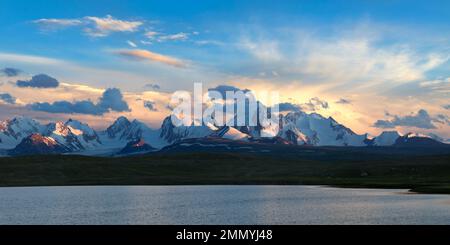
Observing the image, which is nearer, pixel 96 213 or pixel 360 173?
pixel 96 213

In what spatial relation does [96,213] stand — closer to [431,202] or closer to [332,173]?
[431,202]

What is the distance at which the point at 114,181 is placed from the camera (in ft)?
631

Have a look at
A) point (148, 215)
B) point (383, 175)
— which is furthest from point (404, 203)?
point (383, 175)

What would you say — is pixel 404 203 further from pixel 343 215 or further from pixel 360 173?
pixel 360 173

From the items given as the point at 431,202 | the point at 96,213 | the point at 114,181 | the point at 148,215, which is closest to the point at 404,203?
the point at 431,202

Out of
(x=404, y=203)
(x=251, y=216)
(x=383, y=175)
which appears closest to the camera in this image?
(x=251, y=216)

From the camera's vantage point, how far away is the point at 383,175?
613 ft

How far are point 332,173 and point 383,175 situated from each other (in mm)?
18377

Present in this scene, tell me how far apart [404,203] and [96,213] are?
4232 cm
